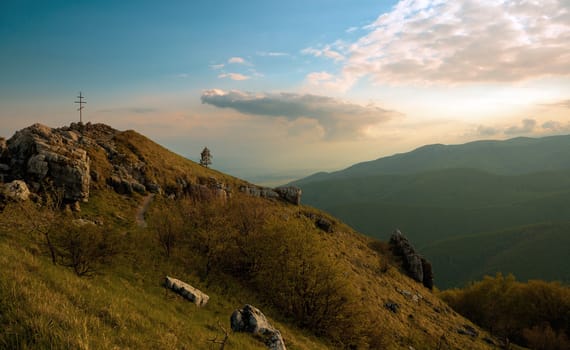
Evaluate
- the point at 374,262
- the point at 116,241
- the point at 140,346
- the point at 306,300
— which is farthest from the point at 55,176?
the point at 374,262

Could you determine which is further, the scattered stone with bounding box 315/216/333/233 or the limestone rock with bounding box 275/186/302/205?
the limestone rock with bounding box 275/186/302/205

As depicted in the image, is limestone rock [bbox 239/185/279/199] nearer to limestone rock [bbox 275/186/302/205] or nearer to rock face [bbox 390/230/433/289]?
limestone rock [bbox 275/186/302/205]

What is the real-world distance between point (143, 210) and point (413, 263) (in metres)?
65.3

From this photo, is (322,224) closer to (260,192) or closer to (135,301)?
(260,192)

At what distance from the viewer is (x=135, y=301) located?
13.7 meters

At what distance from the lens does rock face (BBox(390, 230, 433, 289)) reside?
72.5 meters

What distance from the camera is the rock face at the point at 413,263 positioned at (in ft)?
238

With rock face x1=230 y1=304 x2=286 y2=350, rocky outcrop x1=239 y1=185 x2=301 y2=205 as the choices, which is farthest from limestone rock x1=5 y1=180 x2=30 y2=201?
rocky outcrop x1=239 y1=185 x2=301 y2=205

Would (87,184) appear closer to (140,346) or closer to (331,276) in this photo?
(331,276)

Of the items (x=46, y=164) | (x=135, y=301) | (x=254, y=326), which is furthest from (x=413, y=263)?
(x=46, y=164)

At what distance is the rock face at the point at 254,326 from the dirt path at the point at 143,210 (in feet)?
86.2

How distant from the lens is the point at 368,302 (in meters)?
42.4

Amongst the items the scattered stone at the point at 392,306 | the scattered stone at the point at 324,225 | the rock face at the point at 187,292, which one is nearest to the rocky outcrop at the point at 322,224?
the scattered stone at the point at 324,225

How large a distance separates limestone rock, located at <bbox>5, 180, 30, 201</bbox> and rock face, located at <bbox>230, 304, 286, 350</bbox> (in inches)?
1071
